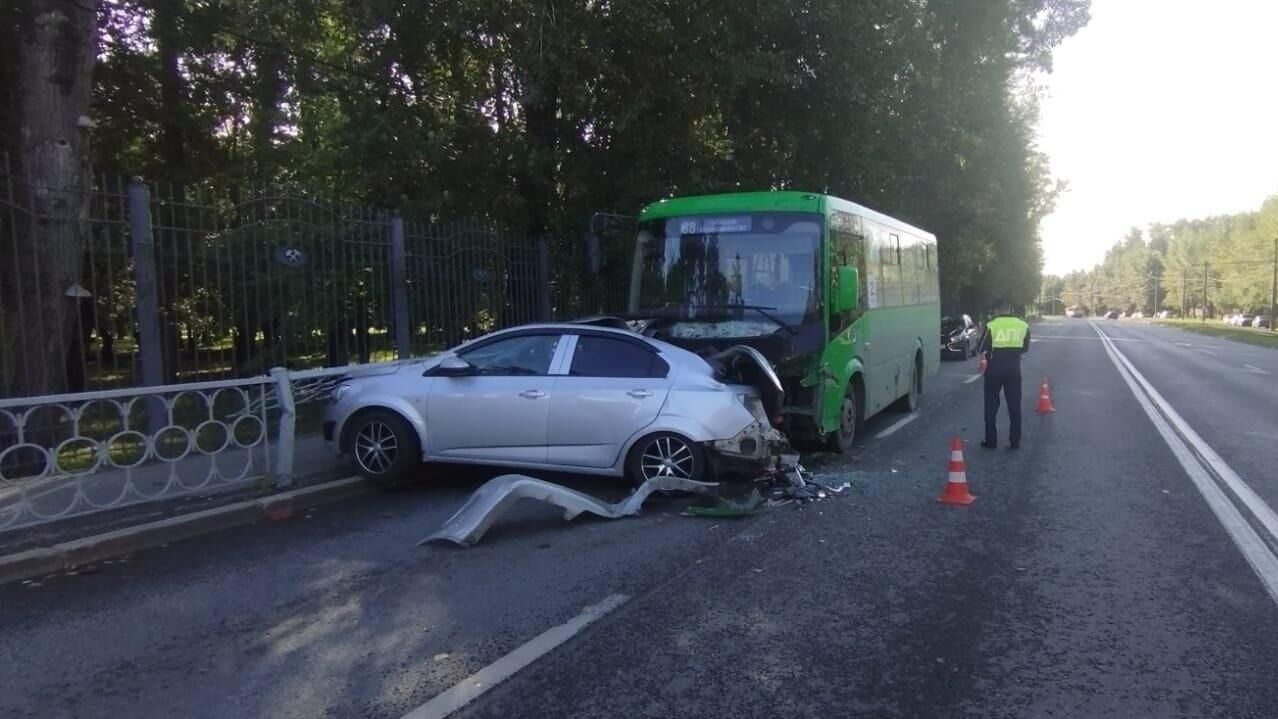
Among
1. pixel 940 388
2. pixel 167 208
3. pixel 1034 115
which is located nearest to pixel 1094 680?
pixel 167 208

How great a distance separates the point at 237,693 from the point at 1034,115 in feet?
125

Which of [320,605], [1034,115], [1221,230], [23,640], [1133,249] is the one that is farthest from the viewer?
[1133,249]

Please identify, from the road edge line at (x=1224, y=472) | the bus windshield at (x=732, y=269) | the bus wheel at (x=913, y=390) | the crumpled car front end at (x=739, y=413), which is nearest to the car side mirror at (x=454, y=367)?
the crumpled car front end at (x=739, y=413)

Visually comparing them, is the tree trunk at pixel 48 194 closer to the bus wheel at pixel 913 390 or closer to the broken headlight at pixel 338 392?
the broken headlight at pixel 338 392

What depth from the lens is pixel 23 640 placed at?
181 inches

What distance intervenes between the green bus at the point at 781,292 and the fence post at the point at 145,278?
4.90 meters

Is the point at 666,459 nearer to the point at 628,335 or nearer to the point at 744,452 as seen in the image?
the point at 744,452

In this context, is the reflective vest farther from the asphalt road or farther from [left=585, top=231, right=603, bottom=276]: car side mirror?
[left=585, top=231, right=603, bottom=276]: car side mirror

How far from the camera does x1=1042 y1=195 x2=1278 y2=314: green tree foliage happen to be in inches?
3108

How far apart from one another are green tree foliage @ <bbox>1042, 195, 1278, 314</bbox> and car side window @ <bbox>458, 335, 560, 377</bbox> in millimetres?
81119

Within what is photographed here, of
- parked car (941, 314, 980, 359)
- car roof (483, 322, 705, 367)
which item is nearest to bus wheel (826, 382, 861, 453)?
car roof (483, 322, 705, 367)

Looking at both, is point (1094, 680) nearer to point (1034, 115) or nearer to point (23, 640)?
point (23, 640)

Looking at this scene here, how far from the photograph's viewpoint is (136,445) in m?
7.17

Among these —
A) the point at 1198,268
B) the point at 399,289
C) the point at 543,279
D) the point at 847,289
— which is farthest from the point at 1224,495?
the point at 1198,268
